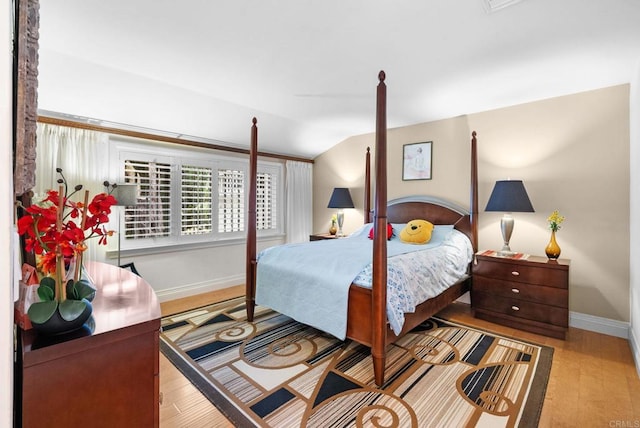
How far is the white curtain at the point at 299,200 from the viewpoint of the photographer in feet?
16.6

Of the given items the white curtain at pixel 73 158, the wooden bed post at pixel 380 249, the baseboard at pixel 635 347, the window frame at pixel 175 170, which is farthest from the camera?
the window frame at pixel 175 170

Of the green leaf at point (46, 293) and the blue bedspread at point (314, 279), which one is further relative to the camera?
the blue bedspread at point (314, 279)

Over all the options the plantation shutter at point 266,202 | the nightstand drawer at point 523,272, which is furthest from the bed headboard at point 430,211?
the plantation shutter at point 266,202

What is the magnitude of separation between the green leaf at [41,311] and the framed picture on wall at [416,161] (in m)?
3.92

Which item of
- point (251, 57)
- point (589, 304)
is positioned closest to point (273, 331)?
point (251, 57)

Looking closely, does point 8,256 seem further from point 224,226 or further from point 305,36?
point 224,226

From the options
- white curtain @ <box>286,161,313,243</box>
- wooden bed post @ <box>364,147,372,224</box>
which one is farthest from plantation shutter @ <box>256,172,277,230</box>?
wooden bed post @ <box>364,147,372,224</box>

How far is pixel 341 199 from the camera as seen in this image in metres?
4.68

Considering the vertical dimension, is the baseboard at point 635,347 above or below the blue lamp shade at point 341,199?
below

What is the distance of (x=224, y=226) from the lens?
14.1 ft

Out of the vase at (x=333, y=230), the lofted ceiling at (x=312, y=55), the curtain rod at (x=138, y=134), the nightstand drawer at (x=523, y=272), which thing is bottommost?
the nightstand drawer at (x=523, y=272)

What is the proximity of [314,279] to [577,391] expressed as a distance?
6.15ft
